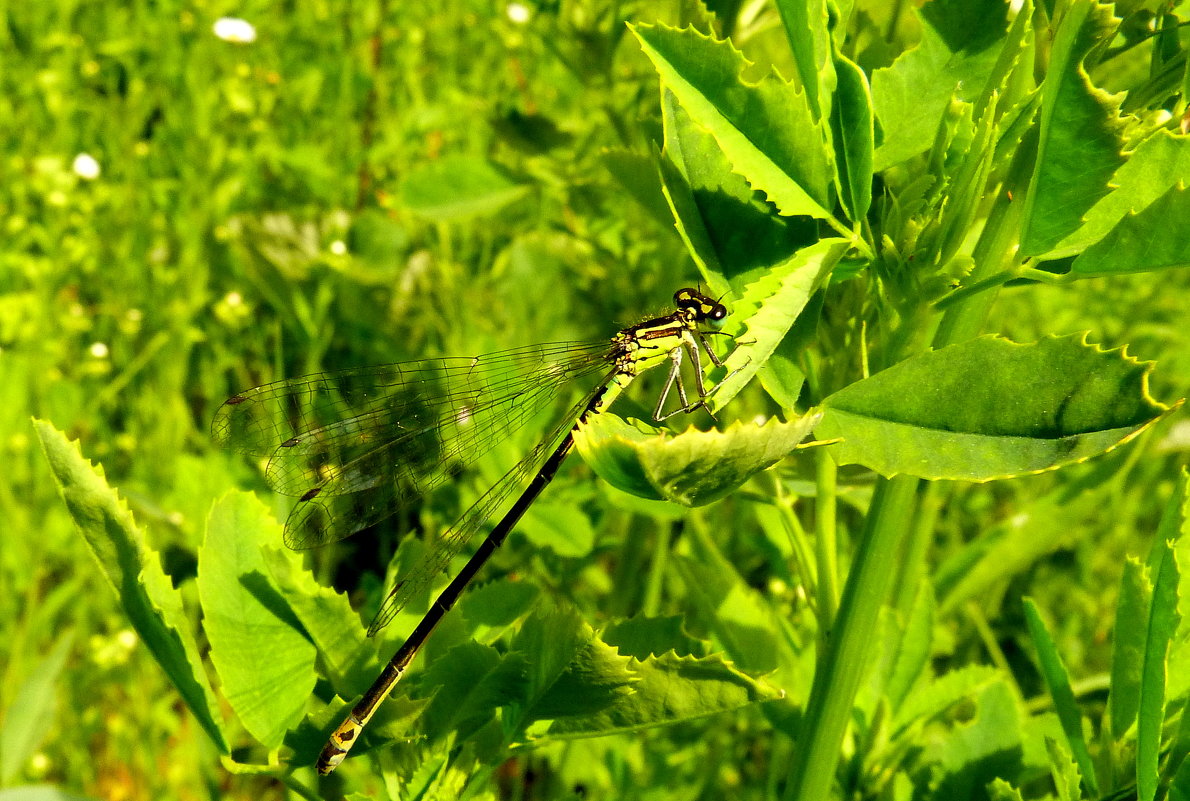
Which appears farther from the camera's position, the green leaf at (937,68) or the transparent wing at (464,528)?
the transparent wing at (464,528)

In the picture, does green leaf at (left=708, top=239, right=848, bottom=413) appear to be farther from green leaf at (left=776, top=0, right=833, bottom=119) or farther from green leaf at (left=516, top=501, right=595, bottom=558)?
green leaf at (left=516, top=501, right=595, bottom=558)

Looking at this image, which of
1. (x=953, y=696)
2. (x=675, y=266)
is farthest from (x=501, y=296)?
(x=953, y=696)

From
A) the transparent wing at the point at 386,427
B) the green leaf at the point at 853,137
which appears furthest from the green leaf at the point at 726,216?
the transparent wing at the point at 386,427

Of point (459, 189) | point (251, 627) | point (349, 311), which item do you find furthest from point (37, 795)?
point (349, 311)

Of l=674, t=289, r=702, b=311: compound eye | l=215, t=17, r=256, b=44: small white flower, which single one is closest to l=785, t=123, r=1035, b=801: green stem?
l=674, t=289, r=702, b=311: compound eye

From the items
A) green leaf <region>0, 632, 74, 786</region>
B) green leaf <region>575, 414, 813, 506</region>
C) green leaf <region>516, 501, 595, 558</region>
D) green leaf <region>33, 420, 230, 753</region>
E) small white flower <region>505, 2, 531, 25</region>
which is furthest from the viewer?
small white flower <region>505, 2, 531, 25</region>

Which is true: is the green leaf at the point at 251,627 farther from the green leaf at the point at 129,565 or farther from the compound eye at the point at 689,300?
the compound eye at the point at 689,300

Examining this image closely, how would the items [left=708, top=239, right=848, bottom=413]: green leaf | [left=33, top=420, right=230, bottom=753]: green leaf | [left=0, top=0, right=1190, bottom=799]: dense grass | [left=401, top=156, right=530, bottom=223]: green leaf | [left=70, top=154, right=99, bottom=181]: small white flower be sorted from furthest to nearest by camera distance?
[left=70, top=154, right=99, bottom=181]: small white flower
[left=401, top=156, right=530, bottom=223]: green leaf
[left=0, top=0, right=1190, bottom=799]: dense grass
[left=33, top=420, right=230, bottom=753]: green leaf
[left=708, top=239, right=848, bottom=413]: green leaf

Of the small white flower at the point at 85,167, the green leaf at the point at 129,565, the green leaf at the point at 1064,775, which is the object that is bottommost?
the green leaf at the point at 1064,775
